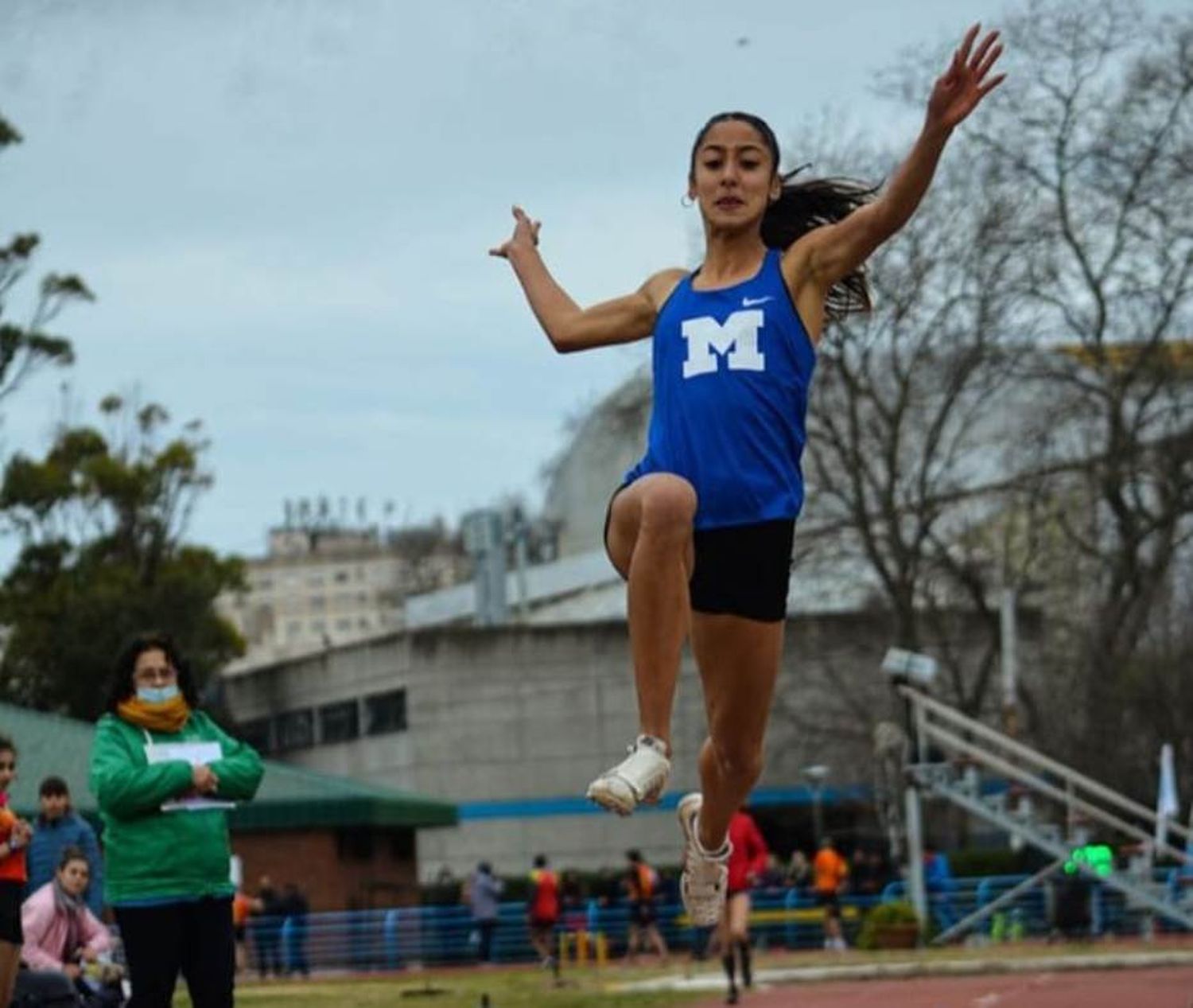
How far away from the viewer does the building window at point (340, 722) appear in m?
73.1

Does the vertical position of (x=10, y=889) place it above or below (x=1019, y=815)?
below

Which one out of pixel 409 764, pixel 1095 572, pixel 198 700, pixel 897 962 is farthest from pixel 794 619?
pixel 198 700

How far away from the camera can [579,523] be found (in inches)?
4252

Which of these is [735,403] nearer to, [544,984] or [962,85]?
[962,85]

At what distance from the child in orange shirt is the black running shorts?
6012 millimetres

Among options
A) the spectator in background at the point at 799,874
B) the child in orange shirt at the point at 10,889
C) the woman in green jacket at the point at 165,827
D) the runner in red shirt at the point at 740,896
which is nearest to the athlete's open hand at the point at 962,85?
the woman in green jacket at the point at 165,827

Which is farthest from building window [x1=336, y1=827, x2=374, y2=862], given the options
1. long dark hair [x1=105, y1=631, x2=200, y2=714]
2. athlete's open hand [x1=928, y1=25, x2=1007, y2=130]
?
athlete's open hand [x1=928, y1=25, x2=1007, y2=130]

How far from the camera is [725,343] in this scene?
10180 millimetres

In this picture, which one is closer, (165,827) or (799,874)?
(165,827)

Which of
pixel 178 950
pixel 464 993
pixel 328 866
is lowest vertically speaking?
pixel 178 950

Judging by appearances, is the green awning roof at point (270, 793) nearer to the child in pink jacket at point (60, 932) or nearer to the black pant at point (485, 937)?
the black pant at point (485, 937)

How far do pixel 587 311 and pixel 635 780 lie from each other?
1785 mm

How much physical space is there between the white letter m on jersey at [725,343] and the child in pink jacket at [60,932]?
23.5ft

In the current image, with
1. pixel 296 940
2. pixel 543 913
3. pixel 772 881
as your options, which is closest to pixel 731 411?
pixel 543 913
